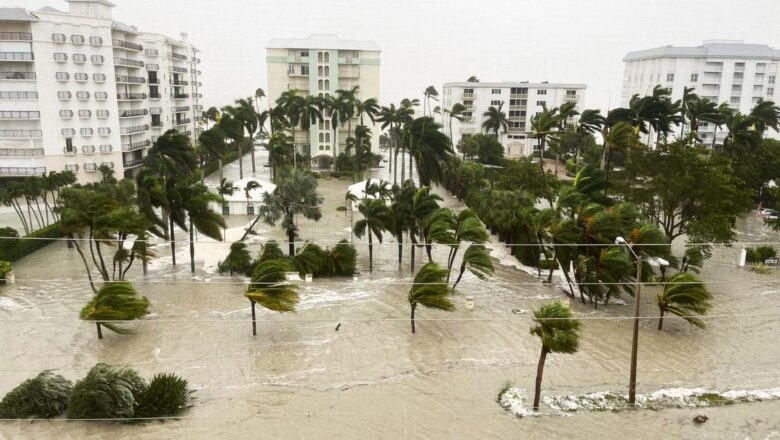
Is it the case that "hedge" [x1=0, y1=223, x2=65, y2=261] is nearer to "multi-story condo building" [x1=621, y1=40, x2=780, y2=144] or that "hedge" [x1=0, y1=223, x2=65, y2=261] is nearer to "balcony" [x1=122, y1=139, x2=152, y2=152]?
"balcony" [x1=122, y1=139, x2=152, y2=152]

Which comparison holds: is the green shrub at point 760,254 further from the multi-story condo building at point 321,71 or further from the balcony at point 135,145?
the balcony at point 135,145

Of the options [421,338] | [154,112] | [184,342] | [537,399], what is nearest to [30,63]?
[154,112]

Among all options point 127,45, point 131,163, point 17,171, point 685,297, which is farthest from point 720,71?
point 17,171

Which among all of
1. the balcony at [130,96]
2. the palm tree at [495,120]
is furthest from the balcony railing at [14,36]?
the palm tree at [495,120]

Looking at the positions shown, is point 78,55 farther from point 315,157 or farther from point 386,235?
point 386,235

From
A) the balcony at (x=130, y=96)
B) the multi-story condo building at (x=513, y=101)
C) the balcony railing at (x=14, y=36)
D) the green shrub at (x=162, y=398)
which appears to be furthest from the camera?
the multi-story condo building at (x=513, y=101)

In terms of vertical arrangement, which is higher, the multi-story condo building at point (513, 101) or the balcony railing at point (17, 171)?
the multi-story condo building at point (513, 101)

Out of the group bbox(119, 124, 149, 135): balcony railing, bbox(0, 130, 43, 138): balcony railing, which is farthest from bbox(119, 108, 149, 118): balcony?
bbox(0, 130, 43, 138): balcony railing
